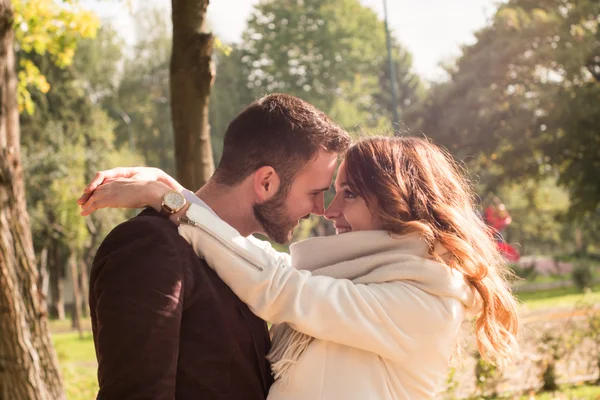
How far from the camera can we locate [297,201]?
297cm

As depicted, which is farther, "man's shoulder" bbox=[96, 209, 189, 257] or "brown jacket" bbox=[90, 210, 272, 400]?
"man's shoulder" bbox=[96, 209, 189, 257]

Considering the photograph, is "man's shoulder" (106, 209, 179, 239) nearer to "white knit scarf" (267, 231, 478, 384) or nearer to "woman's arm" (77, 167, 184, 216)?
"woman's arm" (77, 167, 184, 216)

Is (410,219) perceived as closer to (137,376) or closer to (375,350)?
(375,350)

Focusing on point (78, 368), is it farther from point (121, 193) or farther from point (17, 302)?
point (121, 193)

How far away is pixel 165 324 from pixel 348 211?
0.94m

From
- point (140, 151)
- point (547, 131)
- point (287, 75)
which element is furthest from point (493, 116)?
point (140, 151)

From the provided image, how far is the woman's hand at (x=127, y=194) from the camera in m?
2.61

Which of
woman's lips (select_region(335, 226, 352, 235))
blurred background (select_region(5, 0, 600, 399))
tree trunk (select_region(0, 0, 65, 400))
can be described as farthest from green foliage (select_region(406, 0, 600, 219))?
woman's lips (select_region(335, 226, 352, 235))

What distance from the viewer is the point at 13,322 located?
549 centimetres

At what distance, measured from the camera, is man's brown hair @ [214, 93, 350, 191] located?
291 cm

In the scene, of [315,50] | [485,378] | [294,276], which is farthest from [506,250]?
[315,50]

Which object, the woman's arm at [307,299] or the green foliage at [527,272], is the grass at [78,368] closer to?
the woman's arm at [307,299]

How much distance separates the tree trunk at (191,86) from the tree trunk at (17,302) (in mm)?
1611

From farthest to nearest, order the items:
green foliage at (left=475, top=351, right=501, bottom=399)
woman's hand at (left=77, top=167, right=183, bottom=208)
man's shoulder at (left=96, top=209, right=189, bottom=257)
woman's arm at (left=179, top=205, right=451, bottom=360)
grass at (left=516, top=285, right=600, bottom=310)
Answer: grass at (left=516, top=285, right=600, bottom=310) < green foliage at (left=475, top=351, right=501, bottom=399) < woman's hand at (left=77, top=167, right=183, bottom=208) < woman's arm at (left=179, top=205, right=451, bottom=360) < man's shoulder at (left=96, top=209, right=189, bottom=257)
